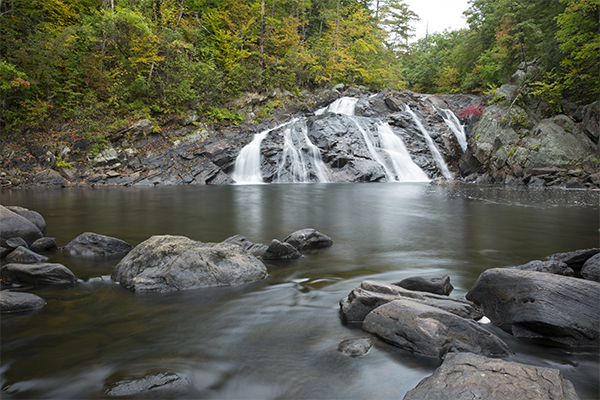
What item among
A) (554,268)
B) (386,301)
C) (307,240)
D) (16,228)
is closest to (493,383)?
(386,301)

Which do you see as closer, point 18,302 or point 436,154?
point 18,302

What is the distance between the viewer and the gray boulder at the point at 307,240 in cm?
565

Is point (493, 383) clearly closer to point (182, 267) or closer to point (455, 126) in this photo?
point (182, 267)

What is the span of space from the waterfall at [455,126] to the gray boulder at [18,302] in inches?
1004

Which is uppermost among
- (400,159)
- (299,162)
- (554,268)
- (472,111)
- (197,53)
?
(197,53)

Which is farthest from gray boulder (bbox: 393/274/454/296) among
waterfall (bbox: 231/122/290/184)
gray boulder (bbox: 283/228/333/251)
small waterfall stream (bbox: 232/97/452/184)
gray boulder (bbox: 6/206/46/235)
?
waterfall (bbox: 231/122/290/184)

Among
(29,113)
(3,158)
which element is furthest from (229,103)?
(3,158)

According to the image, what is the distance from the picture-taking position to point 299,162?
21.8m

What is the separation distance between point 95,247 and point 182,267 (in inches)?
90.6

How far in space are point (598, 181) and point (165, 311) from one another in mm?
18691

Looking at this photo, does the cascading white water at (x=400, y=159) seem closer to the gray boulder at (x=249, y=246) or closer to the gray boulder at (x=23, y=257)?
the gray boulder at (x=249, y=246)

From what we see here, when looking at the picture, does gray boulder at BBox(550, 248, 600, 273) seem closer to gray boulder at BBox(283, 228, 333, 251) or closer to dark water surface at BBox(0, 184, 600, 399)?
dark water surface at BBox(0, 184, 600, 399)

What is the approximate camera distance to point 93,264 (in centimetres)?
488

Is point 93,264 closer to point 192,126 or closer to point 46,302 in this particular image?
point 46,302
